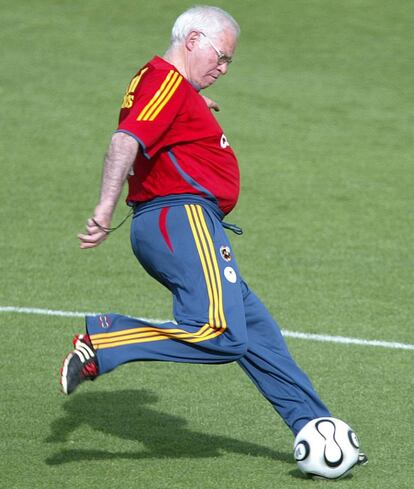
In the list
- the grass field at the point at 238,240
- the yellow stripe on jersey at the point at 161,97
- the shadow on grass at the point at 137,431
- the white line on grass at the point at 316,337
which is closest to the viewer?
the yellow stripe on jersey at the point at 161,97

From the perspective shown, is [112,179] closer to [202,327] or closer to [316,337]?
[202,327]

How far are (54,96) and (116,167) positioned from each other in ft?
38.2

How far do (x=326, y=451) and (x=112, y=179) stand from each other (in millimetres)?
1738

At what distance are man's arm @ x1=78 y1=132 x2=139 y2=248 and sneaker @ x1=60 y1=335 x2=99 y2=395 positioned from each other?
20.3 inches

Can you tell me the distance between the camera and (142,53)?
63.2 feet

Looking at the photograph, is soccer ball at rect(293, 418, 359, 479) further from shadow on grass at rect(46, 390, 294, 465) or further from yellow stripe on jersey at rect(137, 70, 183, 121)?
yellow stripe on jersey at rect(137, 70, 183, 121)

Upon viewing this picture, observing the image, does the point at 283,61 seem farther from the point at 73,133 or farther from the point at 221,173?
the point at 221,173

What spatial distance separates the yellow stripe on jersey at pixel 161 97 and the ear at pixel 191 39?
0.19m

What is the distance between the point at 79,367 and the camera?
6.32 meters

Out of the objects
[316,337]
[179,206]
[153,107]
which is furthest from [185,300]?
[316,337]

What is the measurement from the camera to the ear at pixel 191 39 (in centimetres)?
659

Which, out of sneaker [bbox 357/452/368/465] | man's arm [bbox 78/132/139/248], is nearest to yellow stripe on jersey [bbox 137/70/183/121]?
man's arm [bbox 78/132/139/248]

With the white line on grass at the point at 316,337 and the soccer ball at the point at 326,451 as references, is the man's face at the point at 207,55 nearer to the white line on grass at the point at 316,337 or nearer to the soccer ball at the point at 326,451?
the soccer ball at the point at 326,451

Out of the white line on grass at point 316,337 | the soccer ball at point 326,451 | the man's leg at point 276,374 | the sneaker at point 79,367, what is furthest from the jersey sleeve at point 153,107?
the white line on grass at point 316,337
